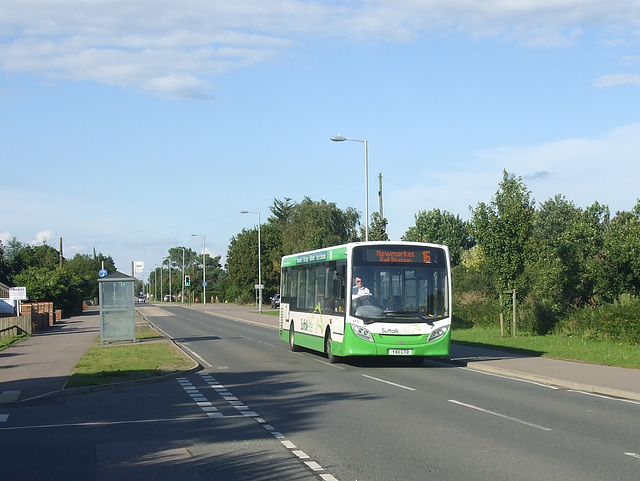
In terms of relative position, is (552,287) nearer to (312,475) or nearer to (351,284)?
(351,284)

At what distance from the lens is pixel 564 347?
23.4m

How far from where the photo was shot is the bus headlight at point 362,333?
1881cm

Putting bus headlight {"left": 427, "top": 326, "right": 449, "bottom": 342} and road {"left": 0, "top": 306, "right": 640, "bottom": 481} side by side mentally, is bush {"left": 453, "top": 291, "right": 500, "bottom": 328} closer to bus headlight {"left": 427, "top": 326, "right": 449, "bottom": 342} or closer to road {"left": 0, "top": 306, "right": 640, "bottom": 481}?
bus headlight {"left": 427, "top": 326, "right": 449, "bottom": 342}

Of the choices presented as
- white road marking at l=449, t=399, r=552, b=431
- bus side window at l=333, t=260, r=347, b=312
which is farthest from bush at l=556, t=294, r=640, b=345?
white road marking at l=449, t=399, r=552, b=431

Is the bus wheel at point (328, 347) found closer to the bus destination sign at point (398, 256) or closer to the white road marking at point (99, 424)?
the bus destination sign at point (398, 256)

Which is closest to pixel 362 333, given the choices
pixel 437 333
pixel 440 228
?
pixel 437 333

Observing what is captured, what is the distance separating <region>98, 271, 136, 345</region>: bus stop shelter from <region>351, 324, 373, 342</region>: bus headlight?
12.8 m

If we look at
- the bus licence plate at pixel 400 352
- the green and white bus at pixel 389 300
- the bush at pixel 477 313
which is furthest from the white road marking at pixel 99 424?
the bush at pixel 477 313

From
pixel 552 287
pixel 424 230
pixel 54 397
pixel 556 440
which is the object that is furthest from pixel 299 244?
pixel 556 440

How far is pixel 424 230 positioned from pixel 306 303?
217 ft

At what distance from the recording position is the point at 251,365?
2066cm

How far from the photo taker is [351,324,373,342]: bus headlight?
18812mm

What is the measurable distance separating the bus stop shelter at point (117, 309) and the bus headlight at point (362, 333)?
1280 centimetres

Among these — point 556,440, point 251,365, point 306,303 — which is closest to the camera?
point 556,440
